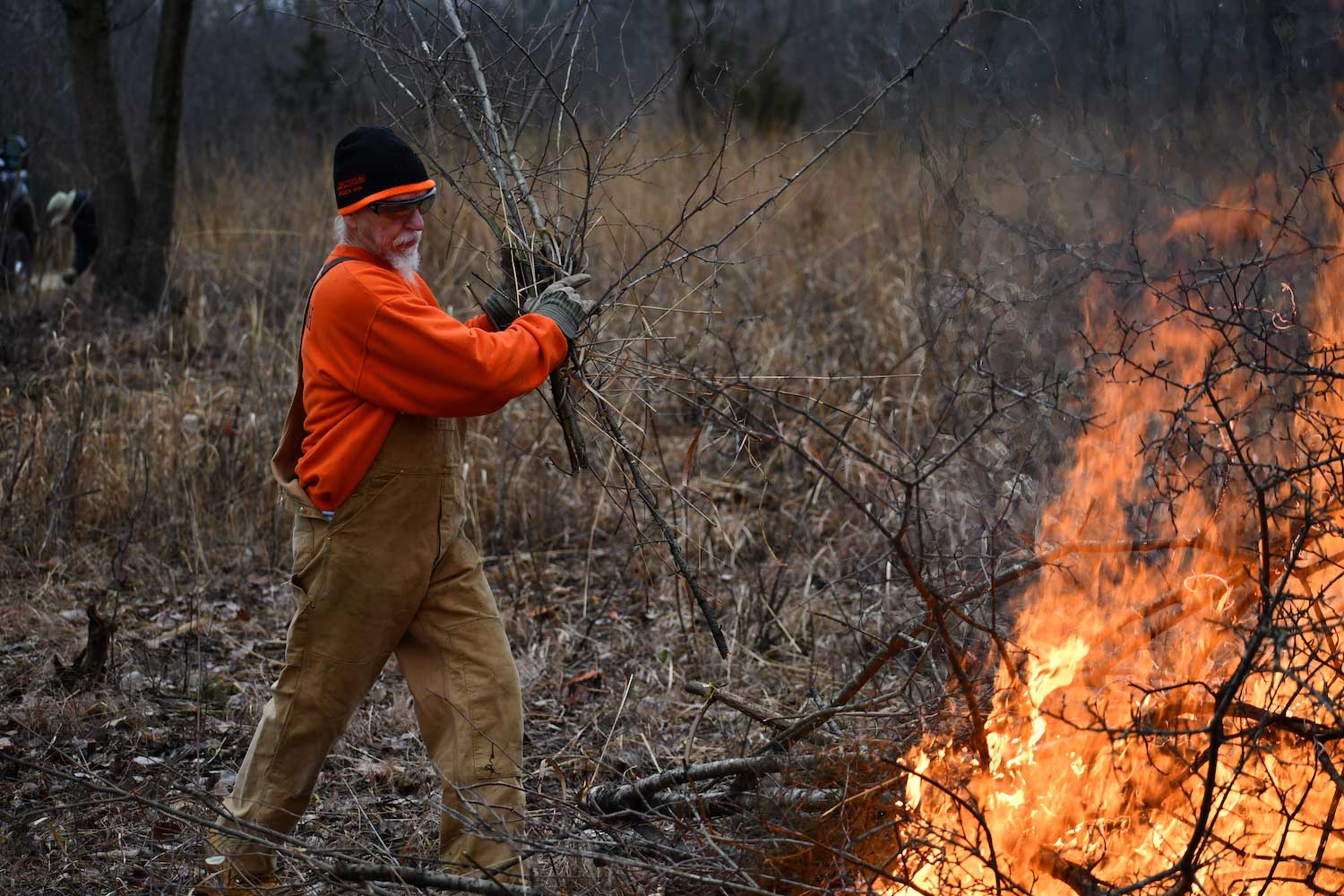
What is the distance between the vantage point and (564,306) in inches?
127

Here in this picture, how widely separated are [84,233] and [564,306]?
27.0ft

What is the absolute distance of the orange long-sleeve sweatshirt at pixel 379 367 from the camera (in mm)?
2949

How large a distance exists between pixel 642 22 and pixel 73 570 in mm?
9350

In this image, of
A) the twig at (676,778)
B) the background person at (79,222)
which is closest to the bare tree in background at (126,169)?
the background person at (79,222)

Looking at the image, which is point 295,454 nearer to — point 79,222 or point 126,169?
point 126,169

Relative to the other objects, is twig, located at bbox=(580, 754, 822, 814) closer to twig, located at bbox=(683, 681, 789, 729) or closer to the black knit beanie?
twig, located at bbox=(683, 681, 789, 729)

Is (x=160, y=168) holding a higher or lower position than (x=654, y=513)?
higher

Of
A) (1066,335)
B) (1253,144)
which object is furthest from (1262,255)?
(1066,335)

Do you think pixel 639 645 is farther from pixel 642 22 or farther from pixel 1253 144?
pixel 642 22

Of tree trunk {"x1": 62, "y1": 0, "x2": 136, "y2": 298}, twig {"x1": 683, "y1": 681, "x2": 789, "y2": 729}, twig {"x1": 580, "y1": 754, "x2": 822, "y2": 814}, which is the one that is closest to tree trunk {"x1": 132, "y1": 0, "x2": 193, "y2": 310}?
tree trunk {"x1": 62, "y1": 0, "x2": 136, "y2": 298}

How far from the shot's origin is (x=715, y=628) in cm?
330

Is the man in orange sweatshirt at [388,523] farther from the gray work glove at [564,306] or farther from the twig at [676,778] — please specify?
the twig at [676,778]

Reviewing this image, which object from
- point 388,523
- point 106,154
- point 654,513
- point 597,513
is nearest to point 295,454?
point 388,523

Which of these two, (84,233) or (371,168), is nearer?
(371,168)
